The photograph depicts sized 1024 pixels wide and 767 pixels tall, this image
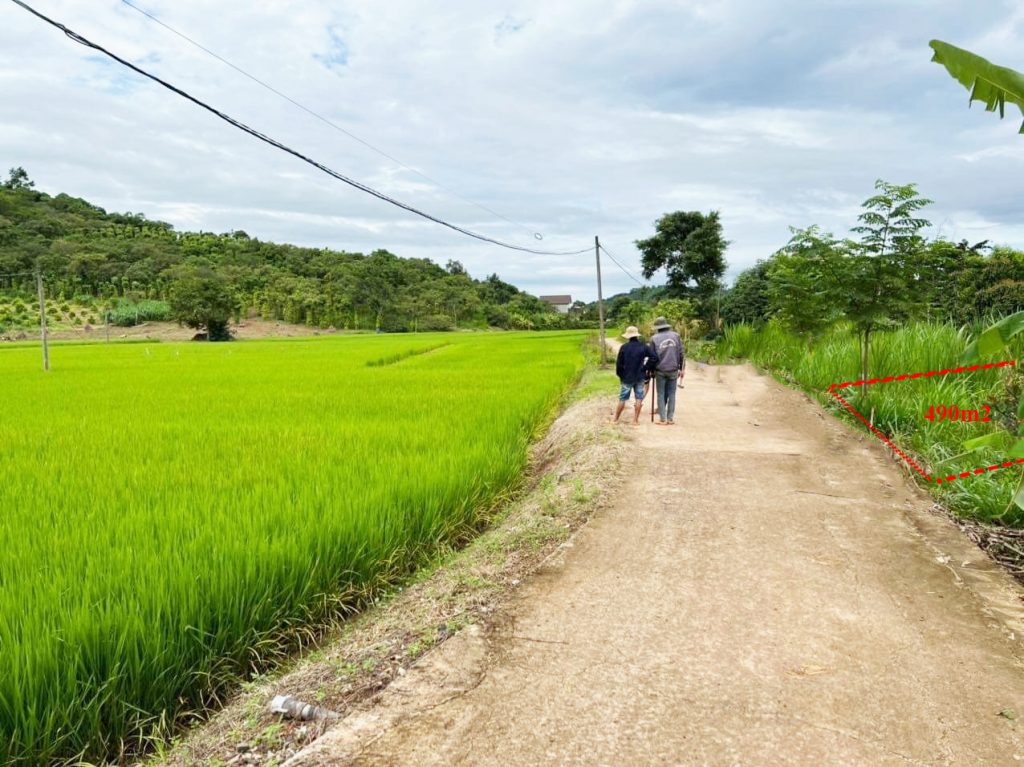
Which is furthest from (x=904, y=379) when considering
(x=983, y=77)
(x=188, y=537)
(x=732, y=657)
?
(x=188, y=537)

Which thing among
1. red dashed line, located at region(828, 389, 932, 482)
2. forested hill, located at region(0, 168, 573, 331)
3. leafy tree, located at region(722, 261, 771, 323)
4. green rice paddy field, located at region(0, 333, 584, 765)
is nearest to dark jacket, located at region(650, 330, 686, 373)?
green rice paddy field, located at region(0, 333, 584, 765)

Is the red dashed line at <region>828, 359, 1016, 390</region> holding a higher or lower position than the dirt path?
higher

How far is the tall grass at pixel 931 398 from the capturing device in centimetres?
445

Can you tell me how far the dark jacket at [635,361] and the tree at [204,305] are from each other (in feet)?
164

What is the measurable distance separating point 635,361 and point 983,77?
18.7 ft

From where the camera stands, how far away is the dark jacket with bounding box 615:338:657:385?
25.9ft

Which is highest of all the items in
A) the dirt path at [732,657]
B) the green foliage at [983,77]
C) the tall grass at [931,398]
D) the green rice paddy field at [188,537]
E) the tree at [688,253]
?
the tree at [688,253]

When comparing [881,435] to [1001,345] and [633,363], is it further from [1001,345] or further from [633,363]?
[1001,345]

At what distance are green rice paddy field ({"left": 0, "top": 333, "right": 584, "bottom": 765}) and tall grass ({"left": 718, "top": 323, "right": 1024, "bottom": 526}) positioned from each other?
311 cm

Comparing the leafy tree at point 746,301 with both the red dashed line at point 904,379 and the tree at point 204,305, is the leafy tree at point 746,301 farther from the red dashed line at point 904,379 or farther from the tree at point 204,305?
the tree at point 204,305

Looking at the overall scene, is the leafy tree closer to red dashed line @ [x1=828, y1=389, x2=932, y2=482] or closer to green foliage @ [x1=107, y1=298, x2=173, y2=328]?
red dashed line @ [x1=828, y1=389, x2=932, y2=482]

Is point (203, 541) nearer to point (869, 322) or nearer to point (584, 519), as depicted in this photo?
point (584, 519)

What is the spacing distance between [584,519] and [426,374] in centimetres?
1046

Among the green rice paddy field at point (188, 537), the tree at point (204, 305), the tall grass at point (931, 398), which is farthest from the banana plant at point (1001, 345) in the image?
the tree at point (204, 305)
